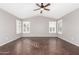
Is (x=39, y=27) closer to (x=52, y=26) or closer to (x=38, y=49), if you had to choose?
(x=52, y=26)

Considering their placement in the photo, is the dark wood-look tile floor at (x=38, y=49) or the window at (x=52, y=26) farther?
the window at (x=52, y=26)

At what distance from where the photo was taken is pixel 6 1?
3283 millimetres

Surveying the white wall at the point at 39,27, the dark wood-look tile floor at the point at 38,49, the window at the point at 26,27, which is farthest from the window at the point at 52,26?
the dark wood-look tile floor at the point at 38,49

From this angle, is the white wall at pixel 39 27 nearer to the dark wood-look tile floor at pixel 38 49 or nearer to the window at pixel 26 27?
the window at pixel 26 27

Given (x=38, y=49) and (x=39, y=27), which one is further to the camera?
(x=39, y=27)

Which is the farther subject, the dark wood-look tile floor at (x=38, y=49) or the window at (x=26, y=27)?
the window at (x=26, y=27)

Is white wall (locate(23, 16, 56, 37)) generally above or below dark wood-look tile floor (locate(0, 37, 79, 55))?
above

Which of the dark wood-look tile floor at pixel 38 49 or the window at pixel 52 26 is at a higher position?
the window at pixel 52 26

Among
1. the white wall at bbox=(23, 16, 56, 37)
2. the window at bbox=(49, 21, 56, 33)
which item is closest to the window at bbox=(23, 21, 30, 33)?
the white wall at bbox=(23, 16, 56, 37)

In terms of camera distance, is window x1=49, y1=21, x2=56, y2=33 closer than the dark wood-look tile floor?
No

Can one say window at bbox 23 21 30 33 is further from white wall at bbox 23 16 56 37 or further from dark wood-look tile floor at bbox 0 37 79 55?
dark wood-look tile floor at bbox 0 37 79 55

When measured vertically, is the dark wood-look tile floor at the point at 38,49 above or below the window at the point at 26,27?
below

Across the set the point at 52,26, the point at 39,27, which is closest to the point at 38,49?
the point at 39,27
